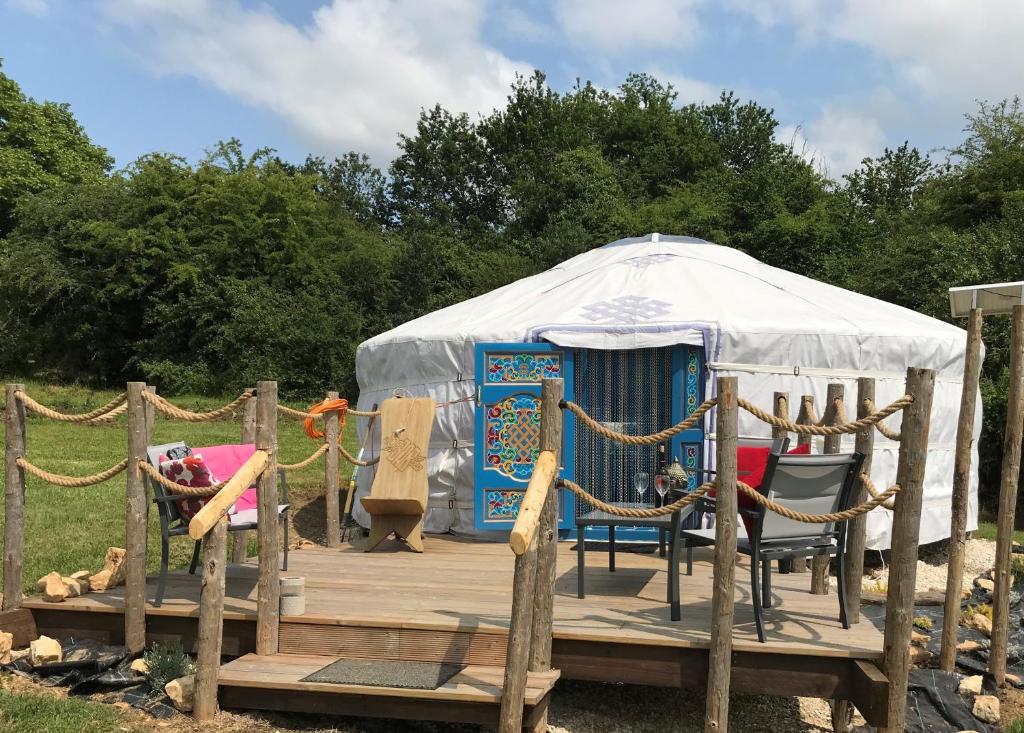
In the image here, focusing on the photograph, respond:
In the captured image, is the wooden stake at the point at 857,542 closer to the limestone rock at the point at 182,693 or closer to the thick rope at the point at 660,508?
the thick rope at the point at 660,508

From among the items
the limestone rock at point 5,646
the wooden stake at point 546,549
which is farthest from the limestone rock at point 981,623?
the limestone rock at point 5,646

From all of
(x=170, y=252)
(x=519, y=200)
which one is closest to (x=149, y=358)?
(x=170, y=252)

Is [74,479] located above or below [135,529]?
above

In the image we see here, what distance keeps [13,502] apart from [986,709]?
4.41 meters

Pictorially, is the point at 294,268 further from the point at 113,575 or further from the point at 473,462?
the point at 113,575

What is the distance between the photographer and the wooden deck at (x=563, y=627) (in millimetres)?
3490

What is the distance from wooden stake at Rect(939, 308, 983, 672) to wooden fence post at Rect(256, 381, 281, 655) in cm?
307

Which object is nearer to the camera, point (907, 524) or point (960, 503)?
point (907, 524)

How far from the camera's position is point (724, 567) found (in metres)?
3.35

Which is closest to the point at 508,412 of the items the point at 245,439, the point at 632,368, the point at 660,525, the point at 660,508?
the point at 632,368

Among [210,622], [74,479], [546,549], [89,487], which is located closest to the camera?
[546,549]

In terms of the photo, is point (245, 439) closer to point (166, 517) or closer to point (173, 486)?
point (166, 517)

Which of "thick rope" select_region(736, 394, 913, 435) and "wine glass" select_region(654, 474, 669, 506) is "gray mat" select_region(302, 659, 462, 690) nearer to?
"wine glass" select_region(654, 474, 669, 506)

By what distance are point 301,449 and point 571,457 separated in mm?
6373
